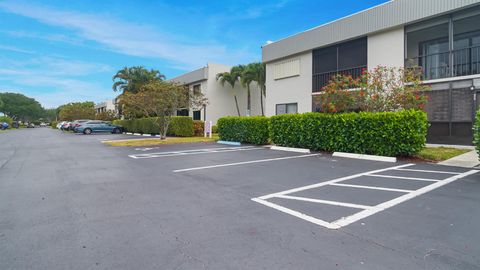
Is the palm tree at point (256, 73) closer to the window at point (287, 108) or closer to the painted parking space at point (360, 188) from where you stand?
the window at point (287, 108)

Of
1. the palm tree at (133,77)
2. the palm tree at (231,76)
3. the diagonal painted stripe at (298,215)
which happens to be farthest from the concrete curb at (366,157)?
the palm tree at (133,77)

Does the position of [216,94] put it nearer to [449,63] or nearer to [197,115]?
[197,115]

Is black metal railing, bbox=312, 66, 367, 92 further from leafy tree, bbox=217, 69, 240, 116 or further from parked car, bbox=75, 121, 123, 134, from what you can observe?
parked car, bbox=75, 121, 123, 134

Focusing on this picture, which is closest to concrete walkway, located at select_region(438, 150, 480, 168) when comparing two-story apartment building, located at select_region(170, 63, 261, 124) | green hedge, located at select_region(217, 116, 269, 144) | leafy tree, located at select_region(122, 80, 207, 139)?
green hedge, located at select_region(217, 116, 269, 144)

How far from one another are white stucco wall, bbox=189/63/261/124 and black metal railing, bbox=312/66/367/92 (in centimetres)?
1313

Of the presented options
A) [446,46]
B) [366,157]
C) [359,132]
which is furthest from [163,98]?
[446,46]

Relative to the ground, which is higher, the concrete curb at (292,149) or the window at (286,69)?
the window at (286,69)

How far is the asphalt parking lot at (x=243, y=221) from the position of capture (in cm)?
301

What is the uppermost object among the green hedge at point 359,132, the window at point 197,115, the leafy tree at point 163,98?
the leafy tree at point 163,98

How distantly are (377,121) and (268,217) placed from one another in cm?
811

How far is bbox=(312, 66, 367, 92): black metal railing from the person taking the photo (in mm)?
15875

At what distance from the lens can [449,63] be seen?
12.7 meters

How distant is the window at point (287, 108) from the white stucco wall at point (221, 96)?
1044 centimetres

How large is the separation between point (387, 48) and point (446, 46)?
103 inches
